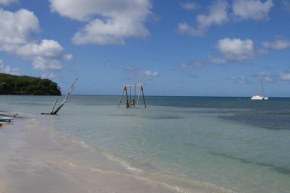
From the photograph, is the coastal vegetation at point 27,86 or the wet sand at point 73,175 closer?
the wet sand at point 73,175

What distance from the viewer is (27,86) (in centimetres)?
16862

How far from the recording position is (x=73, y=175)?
8.50 meters

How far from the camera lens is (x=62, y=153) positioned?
11680mm

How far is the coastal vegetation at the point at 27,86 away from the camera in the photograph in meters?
157

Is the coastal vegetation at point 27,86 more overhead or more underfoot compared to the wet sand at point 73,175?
more overhead

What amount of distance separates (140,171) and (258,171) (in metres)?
3.68

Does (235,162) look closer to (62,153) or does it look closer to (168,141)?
(168,141)

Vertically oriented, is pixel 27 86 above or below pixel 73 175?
above

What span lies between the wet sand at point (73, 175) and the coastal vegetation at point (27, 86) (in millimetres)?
148776

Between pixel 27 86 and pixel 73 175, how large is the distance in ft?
562

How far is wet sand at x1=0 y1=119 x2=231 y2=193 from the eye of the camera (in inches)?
292

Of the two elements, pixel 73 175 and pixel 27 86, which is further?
pixel 27 86

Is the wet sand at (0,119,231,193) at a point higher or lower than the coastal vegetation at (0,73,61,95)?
lower

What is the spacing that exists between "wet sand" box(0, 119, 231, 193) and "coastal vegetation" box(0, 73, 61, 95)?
149 metres
